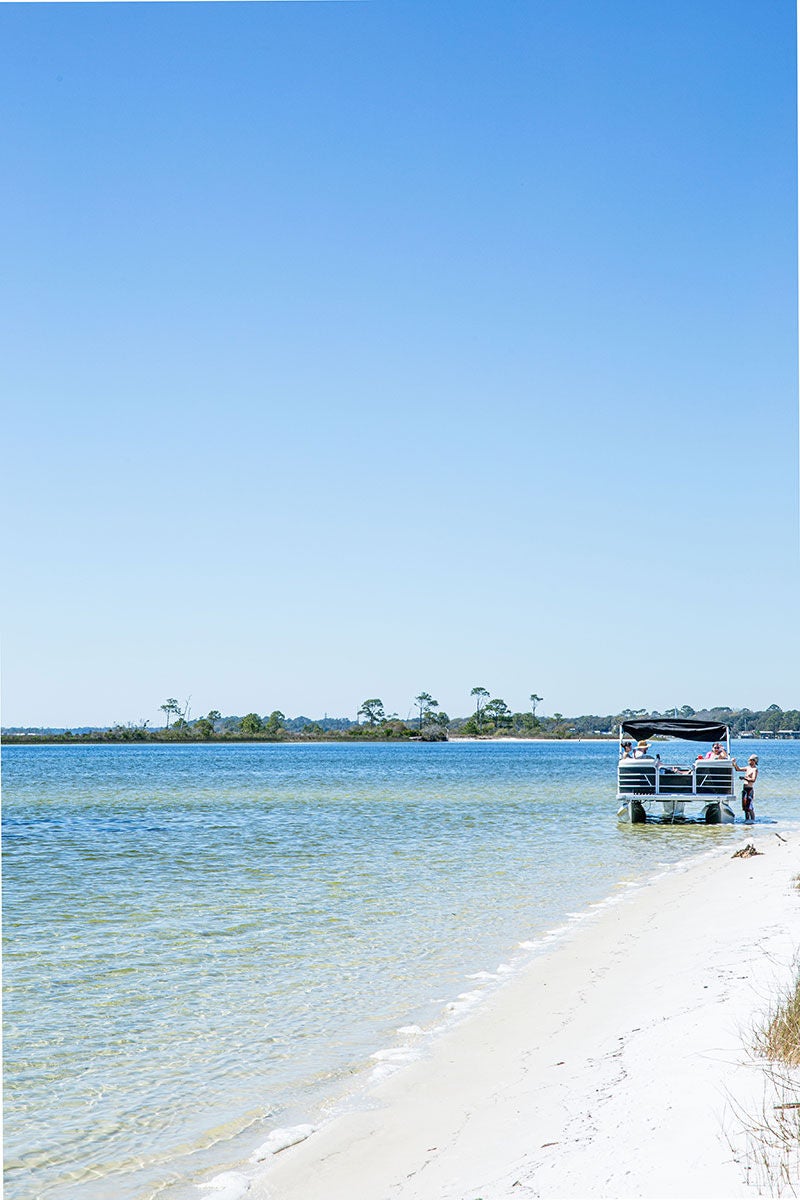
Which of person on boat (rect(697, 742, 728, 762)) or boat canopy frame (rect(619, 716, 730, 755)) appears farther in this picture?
boat canopy frame (rect(619, 716, 730, 755))

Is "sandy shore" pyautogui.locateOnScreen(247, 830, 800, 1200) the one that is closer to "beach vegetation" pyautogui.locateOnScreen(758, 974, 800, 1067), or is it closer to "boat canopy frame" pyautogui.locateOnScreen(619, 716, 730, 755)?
"beach vegetation" pyautogui.locateOnScreen(758, 974, 800, 1067)

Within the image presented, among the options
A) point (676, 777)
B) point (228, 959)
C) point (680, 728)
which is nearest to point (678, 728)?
point (680, 728)

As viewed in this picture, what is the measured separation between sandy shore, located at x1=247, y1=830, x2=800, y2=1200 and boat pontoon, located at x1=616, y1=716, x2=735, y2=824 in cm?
1774

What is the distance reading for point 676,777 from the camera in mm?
28109

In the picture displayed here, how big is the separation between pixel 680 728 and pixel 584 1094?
24.5 metres

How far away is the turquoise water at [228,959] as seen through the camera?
661 cm

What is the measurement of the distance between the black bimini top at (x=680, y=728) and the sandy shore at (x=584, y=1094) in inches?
736

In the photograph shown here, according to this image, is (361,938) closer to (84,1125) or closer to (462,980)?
(462,980)

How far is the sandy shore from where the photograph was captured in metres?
4.18

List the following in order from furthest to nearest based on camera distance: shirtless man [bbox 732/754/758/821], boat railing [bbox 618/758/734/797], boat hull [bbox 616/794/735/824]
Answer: shirtless man [bbox 732/754/758/821] < boat hull [bbox 616/794/735/824] < boat railing [bbox 618/758/734/797]

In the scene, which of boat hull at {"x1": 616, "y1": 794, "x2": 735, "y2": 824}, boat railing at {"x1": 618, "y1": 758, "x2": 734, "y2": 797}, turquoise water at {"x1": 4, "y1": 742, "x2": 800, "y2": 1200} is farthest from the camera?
boat hull at {"x1": 616, "y1": 794, "x2": 735, "y2": 824}

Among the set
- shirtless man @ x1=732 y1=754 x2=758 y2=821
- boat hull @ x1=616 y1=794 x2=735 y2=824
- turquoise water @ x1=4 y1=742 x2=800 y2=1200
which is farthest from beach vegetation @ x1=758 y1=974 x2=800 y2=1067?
shirtless man @ x1=732 y1=754 x2=758 y2=821

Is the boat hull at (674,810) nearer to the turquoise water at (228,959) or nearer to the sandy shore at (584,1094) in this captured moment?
the turquoise water at (228,959)

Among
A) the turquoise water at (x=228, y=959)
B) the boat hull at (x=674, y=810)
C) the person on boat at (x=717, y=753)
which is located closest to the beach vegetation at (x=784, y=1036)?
the turquoise water at (x=228, y=959)
